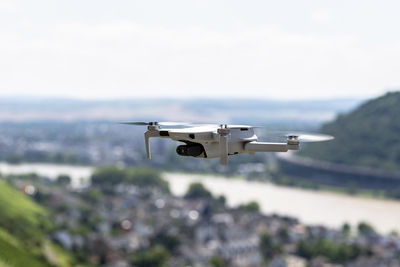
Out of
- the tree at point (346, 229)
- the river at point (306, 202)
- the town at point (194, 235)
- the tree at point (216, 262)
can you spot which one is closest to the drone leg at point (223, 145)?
the tree at point (216, 262)

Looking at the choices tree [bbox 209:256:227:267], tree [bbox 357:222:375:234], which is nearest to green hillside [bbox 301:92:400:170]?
tree [bbox 357:222:375:234]

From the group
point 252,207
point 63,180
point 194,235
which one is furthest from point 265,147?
point 63,180

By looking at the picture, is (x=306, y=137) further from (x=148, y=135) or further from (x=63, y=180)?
(x=63, y=180)

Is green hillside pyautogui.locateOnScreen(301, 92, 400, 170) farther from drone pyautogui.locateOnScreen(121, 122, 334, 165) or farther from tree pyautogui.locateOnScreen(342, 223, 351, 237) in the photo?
drone pyautogui.locateOnScreen(121, 122, 334, 165)

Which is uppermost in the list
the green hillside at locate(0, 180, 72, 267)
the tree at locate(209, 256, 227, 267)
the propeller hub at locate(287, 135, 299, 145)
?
the propeller hub at locate(287, 135, 299, 145)

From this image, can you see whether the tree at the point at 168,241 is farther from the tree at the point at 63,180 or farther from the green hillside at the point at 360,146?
the green hillside at the point at 360,146
